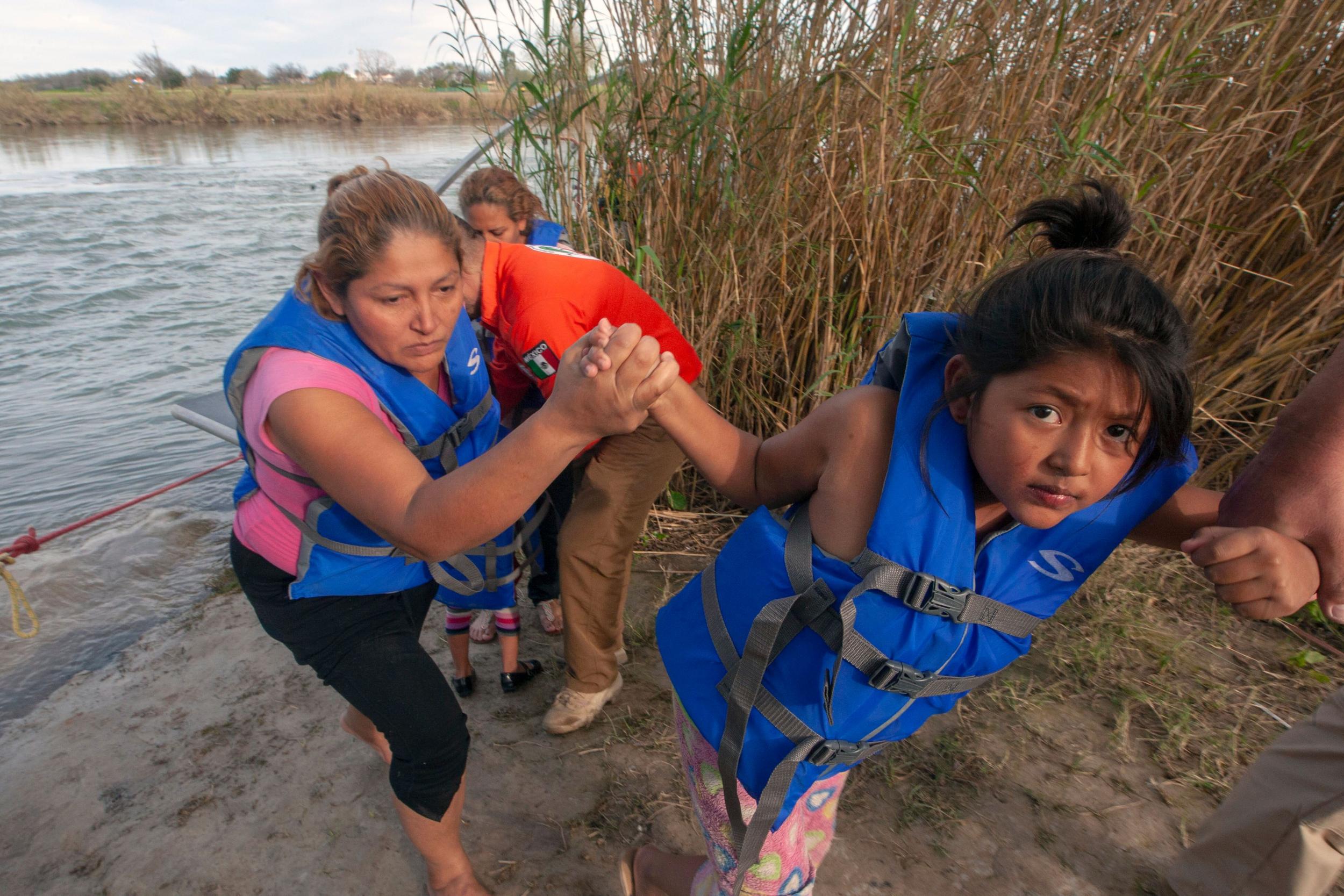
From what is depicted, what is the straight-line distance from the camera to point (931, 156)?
266 cm

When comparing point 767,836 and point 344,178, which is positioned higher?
point 344,178

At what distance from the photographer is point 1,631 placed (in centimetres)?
331

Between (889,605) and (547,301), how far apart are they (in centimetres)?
143

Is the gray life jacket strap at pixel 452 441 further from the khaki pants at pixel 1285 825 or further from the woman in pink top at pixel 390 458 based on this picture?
the khaki pants at pixel 1285 825

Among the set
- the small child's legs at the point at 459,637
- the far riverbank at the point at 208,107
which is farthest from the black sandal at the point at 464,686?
the far riverbank at the point at 208,107

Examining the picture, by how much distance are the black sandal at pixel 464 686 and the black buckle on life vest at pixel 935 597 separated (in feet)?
6.29

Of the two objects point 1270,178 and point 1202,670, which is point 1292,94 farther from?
point 1202,670

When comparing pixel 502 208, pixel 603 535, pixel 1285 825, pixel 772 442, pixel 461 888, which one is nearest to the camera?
pixel 772 442

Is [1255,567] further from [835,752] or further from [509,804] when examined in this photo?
[509,804]

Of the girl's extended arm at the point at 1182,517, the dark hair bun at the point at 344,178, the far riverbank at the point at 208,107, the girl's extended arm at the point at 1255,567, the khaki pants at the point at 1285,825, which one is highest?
the far riverbank at the point at 208,107

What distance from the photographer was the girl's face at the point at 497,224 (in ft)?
9.83

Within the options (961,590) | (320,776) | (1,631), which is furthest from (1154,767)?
(1,631)

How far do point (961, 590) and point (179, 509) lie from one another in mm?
4854

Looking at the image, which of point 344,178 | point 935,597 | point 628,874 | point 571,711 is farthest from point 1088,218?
point 571,711
